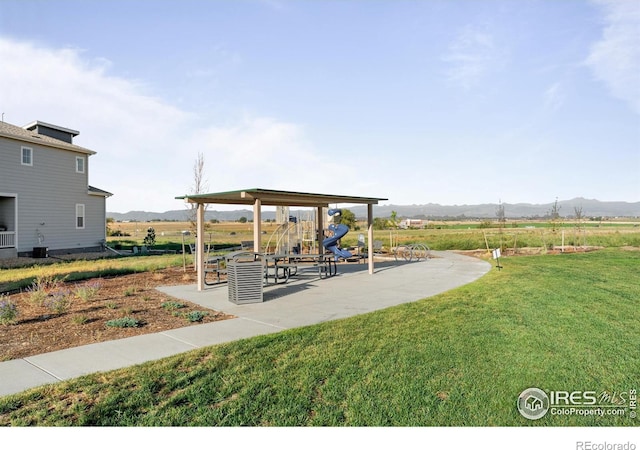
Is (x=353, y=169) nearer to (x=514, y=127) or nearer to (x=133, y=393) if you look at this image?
(x=514, y=127)

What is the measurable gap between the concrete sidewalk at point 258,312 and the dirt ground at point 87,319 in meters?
0.31

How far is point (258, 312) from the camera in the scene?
22.5 feet

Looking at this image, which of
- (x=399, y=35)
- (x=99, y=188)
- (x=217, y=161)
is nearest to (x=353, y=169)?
(x=217, y=161)

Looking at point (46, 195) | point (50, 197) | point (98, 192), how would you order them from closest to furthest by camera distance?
point (46, 195) < point (50, 197) < point (98, 192)

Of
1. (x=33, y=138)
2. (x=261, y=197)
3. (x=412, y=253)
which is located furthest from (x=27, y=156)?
(x=412, y=253)

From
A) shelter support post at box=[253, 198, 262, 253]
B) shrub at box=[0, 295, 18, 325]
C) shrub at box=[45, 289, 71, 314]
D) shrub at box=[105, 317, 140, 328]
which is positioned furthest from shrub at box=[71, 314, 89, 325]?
shelter support post at box=[253, 198, 262, 253]

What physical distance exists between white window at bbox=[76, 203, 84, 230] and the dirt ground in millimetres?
15324

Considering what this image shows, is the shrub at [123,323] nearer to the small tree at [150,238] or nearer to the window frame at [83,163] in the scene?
the window frame at [83,163]

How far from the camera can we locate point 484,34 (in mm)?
9625

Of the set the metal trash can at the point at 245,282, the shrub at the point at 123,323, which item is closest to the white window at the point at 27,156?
the metal trash can at the point at 245,282

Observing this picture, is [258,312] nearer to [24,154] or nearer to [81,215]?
[24,154]

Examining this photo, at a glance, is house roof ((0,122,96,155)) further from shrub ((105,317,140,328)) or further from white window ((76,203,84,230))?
shrub ((105,317,140,328))

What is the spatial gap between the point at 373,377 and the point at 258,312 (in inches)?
136
